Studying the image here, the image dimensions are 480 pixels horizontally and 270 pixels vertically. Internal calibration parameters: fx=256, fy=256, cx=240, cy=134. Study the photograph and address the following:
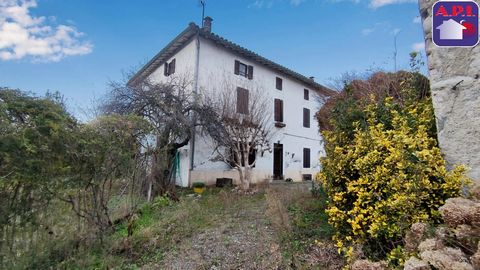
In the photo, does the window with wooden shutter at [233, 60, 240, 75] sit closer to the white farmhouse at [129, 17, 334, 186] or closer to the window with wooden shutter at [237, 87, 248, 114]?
the white farmhouse at [129, 17, 334, 186]

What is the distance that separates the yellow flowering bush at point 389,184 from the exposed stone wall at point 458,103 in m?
0.21

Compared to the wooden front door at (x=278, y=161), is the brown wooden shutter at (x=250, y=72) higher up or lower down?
higher up

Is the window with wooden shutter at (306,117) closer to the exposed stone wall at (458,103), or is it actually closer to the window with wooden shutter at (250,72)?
the window with wooden shutter at (250,72)

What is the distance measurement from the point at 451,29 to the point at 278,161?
1240 cm

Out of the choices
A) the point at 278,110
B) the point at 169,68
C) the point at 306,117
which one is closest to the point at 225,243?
the point at 169,68

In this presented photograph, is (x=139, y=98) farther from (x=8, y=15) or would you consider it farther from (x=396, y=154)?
(x=396, y=154)

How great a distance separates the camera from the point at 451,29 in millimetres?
3406

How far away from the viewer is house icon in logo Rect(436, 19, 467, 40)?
3.28m

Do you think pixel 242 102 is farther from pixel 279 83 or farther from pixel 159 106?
pixel 279 83

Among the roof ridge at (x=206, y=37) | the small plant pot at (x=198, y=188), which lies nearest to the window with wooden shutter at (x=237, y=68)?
the roof ridge at (x=206, y=37)

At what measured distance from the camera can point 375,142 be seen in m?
3.22

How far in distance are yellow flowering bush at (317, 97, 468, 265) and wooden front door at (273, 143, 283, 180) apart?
11603mm

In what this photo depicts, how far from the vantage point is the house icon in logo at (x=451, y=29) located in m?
3.28

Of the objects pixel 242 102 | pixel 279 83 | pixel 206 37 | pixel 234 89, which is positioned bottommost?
pixel 242 102
